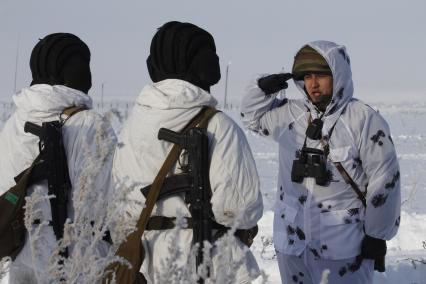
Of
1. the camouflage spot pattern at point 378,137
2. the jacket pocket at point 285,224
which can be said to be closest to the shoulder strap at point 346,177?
the camouflage spot pattern at point 378,137

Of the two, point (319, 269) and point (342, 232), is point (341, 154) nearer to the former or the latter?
point (342, 232)

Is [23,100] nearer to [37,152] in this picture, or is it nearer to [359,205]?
[37,152]

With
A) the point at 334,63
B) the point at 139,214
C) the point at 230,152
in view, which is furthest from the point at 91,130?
the point at 334,63

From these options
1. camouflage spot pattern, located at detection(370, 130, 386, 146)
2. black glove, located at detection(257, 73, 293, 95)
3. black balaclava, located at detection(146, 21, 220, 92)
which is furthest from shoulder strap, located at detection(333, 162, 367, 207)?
black balaclava, located at detection(146, 21, 220, 92)

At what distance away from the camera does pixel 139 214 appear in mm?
3414

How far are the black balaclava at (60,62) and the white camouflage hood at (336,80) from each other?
3.83 ft

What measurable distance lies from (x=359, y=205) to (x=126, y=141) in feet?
4.03

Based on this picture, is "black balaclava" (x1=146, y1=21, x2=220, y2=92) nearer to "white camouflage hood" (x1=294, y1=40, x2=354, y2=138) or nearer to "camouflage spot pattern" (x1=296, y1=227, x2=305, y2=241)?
"white camouflage hood" (x1=294, y1=40, x2=354, y2=138)

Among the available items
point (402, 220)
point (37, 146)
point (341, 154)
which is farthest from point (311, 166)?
point (402, 220)

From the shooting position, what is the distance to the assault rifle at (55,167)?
3.74 m

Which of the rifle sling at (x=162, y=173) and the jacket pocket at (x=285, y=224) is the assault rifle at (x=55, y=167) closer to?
the rifle sling at (x=162, y=173)

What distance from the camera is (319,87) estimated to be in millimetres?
4066

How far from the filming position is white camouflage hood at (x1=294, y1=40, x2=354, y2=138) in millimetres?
3949

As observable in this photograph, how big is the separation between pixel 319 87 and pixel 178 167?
3.49 ft
